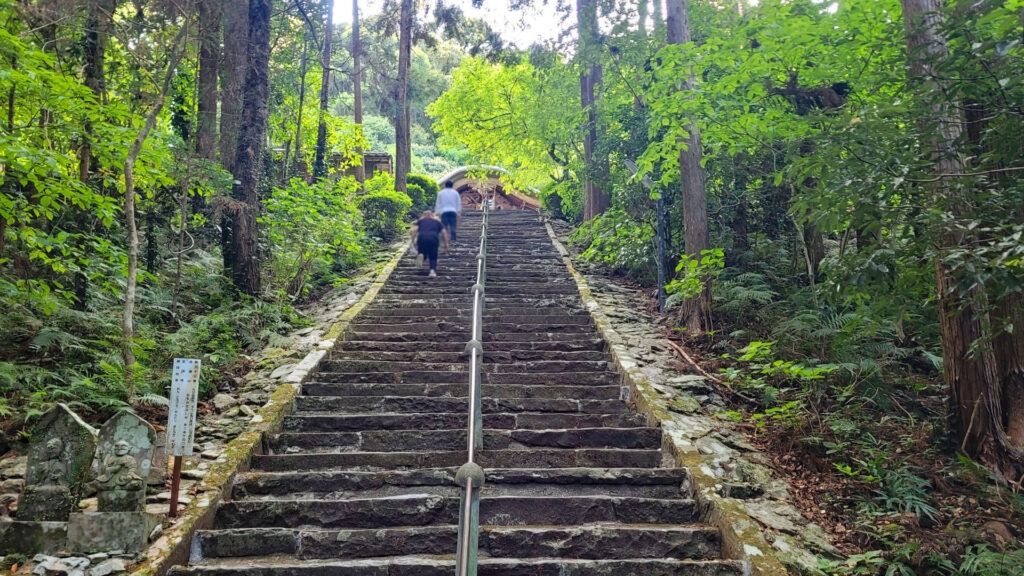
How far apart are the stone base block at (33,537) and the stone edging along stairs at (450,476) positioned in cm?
68

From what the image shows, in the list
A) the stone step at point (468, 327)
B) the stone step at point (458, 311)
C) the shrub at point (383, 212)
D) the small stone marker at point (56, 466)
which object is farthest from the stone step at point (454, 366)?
the shrub at point (383, 212)

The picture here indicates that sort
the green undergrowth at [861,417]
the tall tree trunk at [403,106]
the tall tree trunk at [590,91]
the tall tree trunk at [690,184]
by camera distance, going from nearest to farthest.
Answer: the green undergrowth at [861,417] → the tall tree trunk at [690,184] → the tall tree trunk at [590,91] → the tall tree trunk at [403,106]

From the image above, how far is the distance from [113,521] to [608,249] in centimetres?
856

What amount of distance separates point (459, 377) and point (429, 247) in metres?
4.61

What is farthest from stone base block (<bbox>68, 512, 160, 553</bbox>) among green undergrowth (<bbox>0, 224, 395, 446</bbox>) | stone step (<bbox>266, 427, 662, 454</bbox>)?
stone step (<bbox>266, 427, 662, 454</bbox>)

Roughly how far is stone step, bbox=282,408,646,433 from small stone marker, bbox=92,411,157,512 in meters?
1.88

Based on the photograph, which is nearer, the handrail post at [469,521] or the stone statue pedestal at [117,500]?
the handrail post at [469,521]

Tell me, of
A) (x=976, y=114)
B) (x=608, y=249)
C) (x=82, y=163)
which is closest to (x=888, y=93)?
(x=976, y=114)

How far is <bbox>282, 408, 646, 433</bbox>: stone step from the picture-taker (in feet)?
17.7

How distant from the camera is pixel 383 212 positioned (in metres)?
15.2

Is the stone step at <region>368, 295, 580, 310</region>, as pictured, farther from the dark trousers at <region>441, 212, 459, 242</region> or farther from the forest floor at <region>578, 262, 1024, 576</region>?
the forest floor at <region>578, 262, 1024, 576</region>

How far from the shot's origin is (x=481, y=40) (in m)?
15.9

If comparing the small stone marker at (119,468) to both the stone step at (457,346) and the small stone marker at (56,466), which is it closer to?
the small stone marker at (56,466)

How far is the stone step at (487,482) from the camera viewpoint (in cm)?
445
